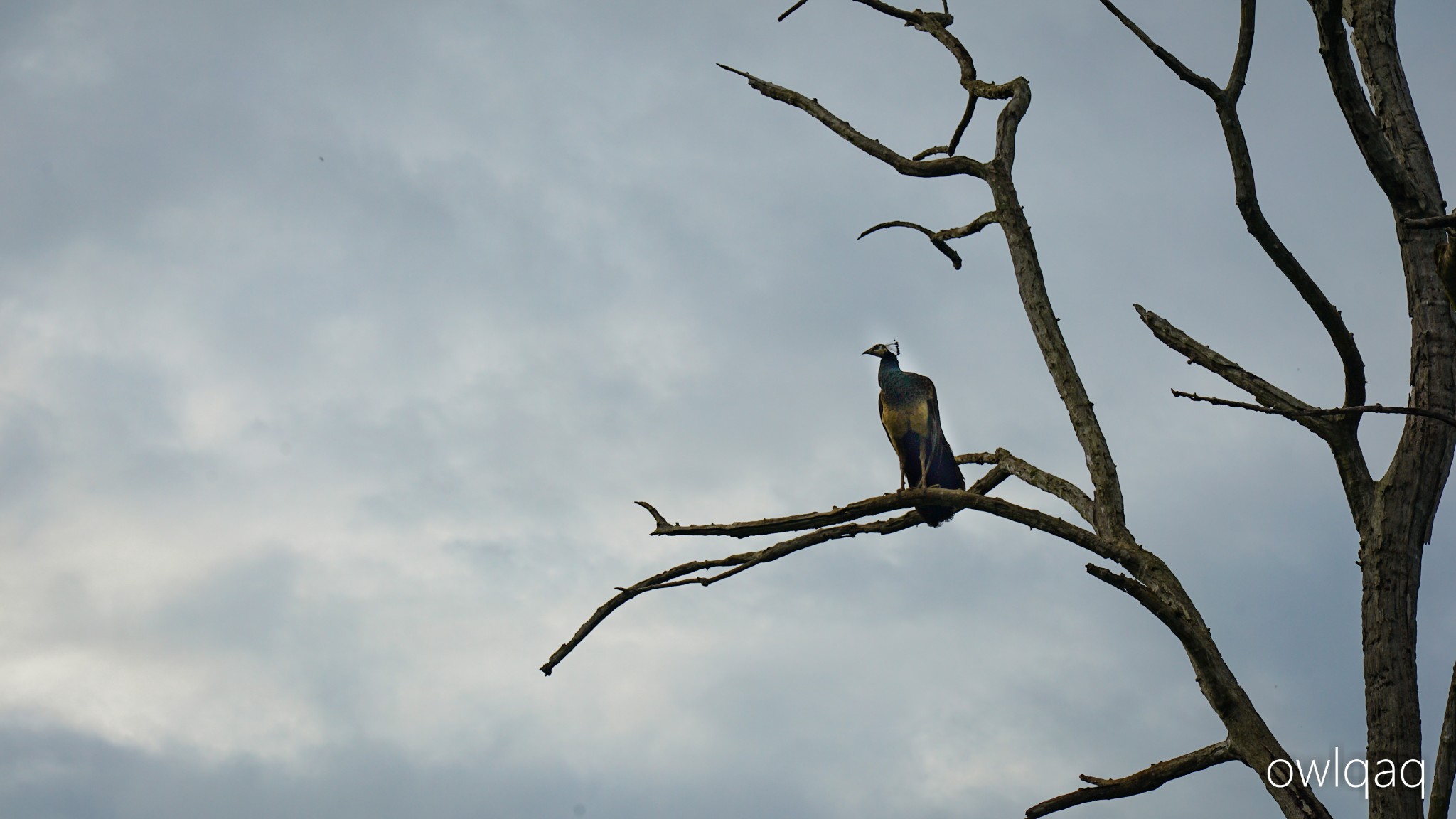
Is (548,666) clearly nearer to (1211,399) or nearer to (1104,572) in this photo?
(1104,572)

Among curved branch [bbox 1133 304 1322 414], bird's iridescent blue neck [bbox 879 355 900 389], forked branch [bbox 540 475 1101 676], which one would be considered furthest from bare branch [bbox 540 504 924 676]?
bird's iridescent blue neck [bbox 879 355 900 389]

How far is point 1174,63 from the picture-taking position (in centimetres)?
619

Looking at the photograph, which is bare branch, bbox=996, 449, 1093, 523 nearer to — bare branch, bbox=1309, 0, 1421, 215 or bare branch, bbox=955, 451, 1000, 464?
bare branch, bbox=955, 451, 1000, 464

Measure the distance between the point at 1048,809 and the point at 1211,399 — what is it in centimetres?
236

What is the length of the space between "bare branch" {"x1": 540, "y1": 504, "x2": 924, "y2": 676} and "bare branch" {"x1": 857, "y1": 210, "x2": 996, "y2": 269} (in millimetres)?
2326

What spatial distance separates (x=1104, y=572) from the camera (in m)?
5.34

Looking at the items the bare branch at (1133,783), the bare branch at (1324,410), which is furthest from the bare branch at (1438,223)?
the bare branch at (1133,783)

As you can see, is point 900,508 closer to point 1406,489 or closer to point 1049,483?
point 1049,483

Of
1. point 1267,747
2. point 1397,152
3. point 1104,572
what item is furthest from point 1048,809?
point 1397,152

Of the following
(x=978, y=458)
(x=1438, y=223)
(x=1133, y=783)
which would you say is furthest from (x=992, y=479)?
(x=1438, y=223)

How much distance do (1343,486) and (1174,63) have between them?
248cm

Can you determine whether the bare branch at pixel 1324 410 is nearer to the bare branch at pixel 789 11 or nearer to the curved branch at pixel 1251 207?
the curved branch at pixel 1251 207

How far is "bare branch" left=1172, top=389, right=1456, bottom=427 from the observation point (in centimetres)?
507

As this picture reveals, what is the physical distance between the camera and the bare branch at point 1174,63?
617 cm
